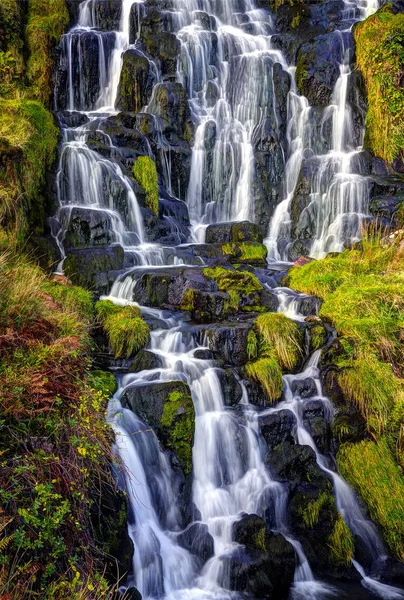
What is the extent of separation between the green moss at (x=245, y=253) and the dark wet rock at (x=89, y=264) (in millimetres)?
2997

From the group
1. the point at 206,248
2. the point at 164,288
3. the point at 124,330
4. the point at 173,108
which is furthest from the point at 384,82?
the point at 124,330

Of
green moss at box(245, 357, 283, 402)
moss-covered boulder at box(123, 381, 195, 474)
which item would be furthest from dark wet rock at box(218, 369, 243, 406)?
moss-covered boulder at box(123, 381, 195, 474)

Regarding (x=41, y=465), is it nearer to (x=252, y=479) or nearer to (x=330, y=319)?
(x=252, y=479)

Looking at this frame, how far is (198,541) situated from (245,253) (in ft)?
27.2

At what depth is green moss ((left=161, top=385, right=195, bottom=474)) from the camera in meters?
6.62

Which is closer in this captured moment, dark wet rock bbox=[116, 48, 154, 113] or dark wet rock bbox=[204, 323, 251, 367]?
dark wet rock bbox=[204, 323, 251, 367]

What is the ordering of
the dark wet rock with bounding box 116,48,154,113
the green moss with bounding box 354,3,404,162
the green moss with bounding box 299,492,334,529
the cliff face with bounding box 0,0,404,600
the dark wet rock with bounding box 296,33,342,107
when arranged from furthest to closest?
the dark wet rock with bounding box 296,33,342,107 → the dark wet rock with bounding box 116,48,154,113 → the green moss with bounding box 354,3,404,162 → the green moss with bounding box 299,492,334,529 → the cliff face with bounding box 0,0,404,600

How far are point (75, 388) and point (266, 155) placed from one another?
1467cm

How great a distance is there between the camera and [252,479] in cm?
689

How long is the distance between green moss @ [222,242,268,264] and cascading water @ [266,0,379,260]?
2182 mm

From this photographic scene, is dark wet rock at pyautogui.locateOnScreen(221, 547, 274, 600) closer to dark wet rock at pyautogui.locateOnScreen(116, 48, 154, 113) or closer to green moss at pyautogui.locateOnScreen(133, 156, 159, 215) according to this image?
green moss at pyautogui.locateOnScreen(133, 156, 159, 215)

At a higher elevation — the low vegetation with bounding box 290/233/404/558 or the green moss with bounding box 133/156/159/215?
the green moss with bounding box 133/156/159/215

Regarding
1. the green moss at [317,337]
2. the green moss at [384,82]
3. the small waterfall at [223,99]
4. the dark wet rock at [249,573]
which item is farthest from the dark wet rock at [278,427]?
the green moss at [384,82]

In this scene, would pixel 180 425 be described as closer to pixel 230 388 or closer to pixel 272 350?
pixel 230 388
